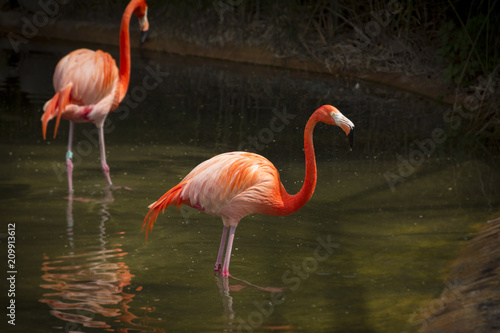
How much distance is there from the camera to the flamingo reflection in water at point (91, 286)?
3533 mm

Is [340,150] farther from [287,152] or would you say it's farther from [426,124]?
[426,124]

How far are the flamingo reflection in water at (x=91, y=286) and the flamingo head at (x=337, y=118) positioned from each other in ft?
4.05

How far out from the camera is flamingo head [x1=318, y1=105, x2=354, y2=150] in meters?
3.75

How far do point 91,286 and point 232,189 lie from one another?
83cm

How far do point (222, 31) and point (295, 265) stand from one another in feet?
25.9

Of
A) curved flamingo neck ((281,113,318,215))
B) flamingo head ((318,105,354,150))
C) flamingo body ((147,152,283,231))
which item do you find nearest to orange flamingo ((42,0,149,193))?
flamingo body ((147,152,283,231))

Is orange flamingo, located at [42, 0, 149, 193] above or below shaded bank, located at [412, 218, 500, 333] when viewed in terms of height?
above

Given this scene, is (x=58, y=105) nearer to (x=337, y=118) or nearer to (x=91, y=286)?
(x=91, y=286)

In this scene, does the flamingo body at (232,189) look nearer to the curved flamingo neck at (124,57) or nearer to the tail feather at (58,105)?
the tail feather at (58,105)

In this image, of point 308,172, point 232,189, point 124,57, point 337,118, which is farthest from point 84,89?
point 337,118

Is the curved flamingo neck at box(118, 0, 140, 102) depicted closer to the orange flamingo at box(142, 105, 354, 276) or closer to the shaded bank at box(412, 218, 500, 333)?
the orange flamingo at box(142, 105, 354, 276)

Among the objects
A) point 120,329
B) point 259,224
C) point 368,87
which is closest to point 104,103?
point 259,224

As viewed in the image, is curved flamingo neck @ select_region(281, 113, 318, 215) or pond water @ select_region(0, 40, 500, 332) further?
curved flamingo neck @ select_region(281, 113, 318, 215)

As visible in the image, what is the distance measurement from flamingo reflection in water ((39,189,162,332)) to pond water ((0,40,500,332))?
1 centimetres
